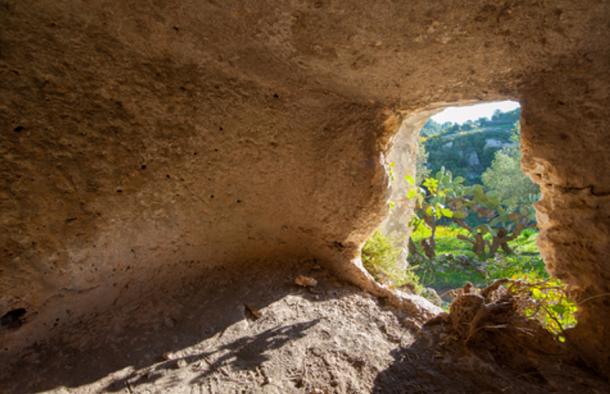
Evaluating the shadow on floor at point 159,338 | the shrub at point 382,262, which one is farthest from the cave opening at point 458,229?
the shadow on floor at point 159,338

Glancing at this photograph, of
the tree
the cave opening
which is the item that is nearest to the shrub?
the cave opening

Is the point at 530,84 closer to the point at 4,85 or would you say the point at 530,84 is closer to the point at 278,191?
the point at 278,191

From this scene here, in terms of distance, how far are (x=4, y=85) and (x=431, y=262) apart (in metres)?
11.3

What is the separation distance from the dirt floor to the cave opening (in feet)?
1.41

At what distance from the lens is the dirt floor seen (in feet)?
4.44

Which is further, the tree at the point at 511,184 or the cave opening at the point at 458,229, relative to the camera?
the tree at the point at 511,184

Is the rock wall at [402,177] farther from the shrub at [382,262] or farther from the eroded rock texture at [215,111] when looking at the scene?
the eroded rock texture at [215,111]

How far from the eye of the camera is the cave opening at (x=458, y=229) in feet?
8.27

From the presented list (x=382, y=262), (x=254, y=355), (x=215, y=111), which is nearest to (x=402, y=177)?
(x=382, y=262)

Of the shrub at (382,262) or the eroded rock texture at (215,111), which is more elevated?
the eroded rock texture at (215,111)

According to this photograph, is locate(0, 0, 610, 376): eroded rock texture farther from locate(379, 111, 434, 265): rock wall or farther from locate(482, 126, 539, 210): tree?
locate(482, 126, 539, 210): tree

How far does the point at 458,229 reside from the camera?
15.2 metres

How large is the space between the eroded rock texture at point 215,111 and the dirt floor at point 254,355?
18 centimetres

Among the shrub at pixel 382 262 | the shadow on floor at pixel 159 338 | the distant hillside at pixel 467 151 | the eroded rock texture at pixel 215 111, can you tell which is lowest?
the shadow on floor at pixel 159 338
